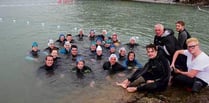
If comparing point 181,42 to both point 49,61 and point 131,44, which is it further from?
point 131,44

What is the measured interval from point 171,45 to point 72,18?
20209mm

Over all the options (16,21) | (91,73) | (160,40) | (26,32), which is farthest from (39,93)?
(16,21)

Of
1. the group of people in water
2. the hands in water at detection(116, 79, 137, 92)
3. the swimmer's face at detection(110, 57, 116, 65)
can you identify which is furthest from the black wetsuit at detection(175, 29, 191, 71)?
the swimmer's face at detection(110, 57, 116, 65)

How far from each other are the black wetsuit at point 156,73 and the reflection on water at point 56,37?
79cm

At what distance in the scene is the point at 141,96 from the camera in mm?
9977

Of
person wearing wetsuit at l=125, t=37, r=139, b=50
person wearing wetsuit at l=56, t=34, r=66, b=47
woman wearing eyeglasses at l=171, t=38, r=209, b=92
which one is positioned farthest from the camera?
person wearing wetsuit at l=56, t=34, r=66, b=47

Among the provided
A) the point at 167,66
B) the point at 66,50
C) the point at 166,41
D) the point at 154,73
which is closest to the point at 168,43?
the point at 166,41

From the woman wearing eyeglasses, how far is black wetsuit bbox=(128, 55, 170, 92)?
2.00ft

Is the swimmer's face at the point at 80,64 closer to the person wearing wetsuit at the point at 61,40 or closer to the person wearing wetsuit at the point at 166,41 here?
the person wearing wetsuit at the point at 166,41

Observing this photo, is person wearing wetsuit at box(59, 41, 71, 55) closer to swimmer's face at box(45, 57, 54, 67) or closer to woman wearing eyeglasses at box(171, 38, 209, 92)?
swimmer's face at box(45, 57, 54, 67)

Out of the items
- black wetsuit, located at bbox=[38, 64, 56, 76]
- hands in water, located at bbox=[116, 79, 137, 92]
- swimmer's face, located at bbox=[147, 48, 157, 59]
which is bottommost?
black wetsuit, located at bbox=[38, 64, 56, 76]

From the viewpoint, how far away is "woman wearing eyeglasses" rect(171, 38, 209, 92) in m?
8.83

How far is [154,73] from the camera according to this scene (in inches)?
395

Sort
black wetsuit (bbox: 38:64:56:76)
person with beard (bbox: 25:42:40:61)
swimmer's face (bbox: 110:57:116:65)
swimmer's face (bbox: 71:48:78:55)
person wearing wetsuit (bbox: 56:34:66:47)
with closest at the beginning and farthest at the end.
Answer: swimmer's face (bbox: 110:57:116:65)
black wetsuit (bbox: 38:64:56:76)
swimmer's face (bbox: 71:48:78:55)
person with beard (bbox: 25:42:40:61)
person wearing wetsuit (bbox: 56:34:66:47)
